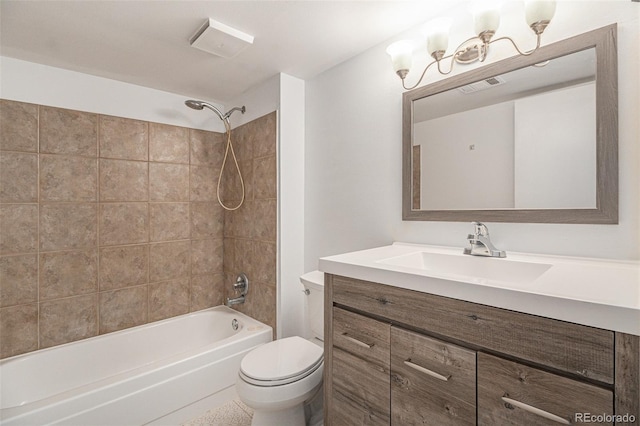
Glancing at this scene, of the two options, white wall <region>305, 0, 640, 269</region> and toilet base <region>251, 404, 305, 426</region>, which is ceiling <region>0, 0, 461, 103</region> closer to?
white wall <region>305, 0, 640, 269</region>

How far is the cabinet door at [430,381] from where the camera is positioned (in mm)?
842

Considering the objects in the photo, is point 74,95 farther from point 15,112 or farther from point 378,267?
point 378,267

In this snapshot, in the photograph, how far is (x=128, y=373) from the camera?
1638 mm

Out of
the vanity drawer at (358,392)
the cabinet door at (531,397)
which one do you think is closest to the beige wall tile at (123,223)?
the vanity drawer at (358,392)

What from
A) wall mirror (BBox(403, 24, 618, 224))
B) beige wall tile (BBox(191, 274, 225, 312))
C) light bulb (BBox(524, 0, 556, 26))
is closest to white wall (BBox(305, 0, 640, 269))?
wall mirror (BBox(403, 24, 618, 224))

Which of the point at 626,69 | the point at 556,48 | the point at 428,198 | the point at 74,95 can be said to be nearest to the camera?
the point at 626,69

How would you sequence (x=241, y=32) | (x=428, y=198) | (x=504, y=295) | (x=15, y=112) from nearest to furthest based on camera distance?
(x=504, y=295), (x=428, y=198), (x=241, y=32), (x=15, y=112)

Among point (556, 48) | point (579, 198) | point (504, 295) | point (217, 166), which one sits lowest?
point (504, 295)

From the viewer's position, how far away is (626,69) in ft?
3.26

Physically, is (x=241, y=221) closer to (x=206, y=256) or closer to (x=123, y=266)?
(x=206, y=256)

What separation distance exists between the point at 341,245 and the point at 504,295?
4.07 feet

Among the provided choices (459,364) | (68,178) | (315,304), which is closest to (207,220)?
(68,178)

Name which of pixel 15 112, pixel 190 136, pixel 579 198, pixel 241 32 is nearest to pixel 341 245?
pixel 579 198

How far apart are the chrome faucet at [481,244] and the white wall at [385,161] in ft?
0.23
